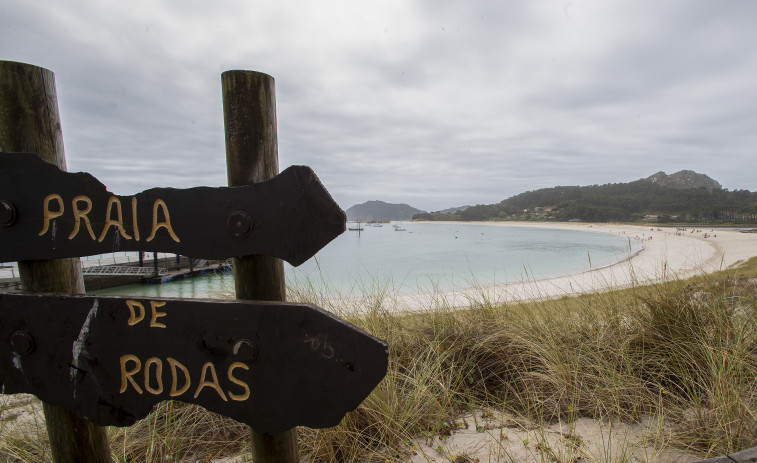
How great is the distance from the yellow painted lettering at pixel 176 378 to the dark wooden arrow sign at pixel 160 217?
1.14ft

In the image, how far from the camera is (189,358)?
103 cm

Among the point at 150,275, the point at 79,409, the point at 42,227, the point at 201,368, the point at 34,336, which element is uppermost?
the point at 42,227

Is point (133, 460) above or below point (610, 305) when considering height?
below

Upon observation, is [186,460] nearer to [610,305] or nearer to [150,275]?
[610,305]

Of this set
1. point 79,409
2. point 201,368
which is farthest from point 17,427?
point 201,368

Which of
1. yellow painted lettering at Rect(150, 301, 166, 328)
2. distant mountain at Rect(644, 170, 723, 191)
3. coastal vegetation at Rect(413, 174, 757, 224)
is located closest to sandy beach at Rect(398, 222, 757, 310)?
yellow painted lettering at Rect(150, 301, 166, 328)

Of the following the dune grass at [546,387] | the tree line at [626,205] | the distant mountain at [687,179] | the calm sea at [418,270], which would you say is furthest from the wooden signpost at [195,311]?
the distant mountain at [687,179]

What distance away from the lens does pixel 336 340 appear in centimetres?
92

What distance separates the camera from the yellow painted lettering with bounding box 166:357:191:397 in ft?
3.42

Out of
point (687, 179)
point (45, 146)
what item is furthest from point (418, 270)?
point (687, 179)

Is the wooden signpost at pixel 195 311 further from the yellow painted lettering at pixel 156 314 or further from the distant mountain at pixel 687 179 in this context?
the distant mountain at pixel 687 179

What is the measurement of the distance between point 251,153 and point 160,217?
0.35m

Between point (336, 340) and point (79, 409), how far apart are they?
0.98 meters

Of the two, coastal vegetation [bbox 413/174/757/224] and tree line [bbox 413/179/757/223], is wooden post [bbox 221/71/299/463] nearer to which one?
coastal vegetation [bbox 413/174/757/224]
